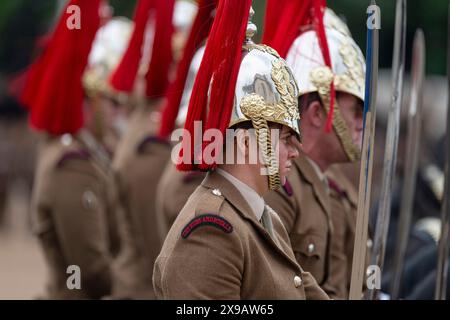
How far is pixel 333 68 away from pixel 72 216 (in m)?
2.36

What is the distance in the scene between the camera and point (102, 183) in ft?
25.5

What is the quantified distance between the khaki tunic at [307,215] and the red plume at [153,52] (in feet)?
3.96

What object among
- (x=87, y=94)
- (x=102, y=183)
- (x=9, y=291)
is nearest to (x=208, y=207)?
(x=102, y=183)

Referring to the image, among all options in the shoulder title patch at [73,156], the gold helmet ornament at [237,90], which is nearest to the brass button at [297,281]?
the gold helmet ornament at [237,90]

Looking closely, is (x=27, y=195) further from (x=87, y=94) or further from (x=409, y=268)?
(x=409, y=268)

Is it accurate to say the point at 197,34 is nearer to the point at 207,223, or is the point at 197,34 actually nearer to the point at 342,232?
the point at 207,223

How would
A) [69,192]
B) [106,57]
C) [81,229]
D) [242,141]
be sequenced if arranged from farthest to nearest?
[106,57]
[69,192]
[81,229]
[242,141]

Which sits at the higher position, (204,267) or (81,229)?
(204,267)

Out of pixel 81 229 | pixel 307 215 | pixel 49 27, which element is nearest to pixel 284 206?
pixel 307 215

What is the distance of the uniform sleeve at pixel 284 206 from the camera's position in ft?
16.8

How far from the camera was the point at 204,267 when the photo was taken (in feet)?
13.1

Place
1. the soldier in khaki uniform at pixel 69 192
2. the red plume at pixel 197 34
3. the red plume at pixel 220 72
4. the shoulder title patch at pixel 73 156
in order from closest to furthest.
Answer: the red plume at pixel 220 72 → the red plume at pixel 197 34 → the soldier in khaki uniform at pixel 69 192 → the shoulder title patch at pixel 73 156

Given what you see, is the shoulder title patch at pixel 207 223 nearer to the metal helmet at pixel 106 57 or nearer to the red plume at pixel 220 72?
the red plume at pixel 220 72

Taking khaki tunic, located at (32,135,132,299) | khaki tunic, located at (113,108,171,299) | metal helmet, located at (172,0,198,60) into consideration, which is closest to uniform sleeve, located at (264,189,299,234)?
khaki tunic, located at (32,135,132,299)
